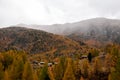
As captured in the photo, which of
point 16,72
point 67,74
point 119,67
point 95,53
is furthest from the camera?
point 95,53

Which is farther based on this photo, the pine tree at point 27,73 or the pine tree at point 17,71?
the pine tree at point 17,71

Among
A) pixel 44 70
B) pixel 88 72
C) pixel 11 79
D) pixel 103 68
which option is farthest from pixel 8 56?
pixel 103 68

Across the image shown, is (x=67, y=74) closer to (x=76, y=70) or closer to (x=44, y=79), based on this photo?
(x=44, y=79)

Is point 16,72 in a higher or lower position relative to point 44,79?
higher

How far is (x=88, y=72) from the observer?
447ft

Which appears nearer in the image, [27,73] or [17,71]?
[27,73]

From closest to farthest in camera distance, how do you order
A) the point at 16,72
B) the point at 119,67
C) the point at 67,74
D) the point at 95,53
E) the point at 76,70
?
the point at 119,67 < the point at 16,72 < the point at 67,74 < the point at 76,70 < the point at 95,53

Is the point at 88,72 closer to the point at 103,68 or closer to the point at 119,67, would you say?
the point at 103,68

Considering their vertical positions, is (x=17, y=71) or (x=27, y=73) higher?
(x=27, y=73)

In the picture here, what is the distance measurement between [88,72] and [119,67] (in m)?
50.1

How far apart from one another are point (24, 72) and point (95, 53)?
379 ft

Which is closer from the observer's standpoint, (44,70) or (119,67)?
(119,67)

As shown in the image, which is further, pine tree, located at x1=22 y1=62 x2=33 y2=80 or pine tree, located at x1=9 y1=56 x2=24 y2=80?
pine tree, located at x1=9 y1=56 x2=24 y2=80

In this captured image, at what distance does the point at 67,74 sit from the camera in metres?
106
